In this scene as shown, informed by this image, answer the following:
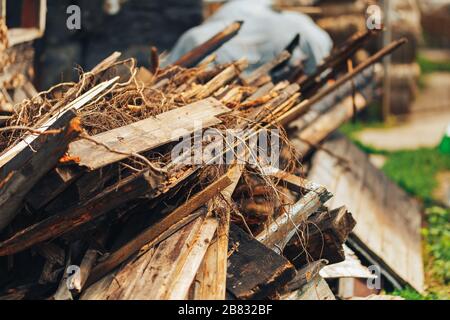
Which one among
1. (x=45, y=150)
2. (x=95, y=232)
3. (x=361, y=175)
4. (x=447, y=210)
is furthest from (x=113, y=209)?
(x=447, y=210)

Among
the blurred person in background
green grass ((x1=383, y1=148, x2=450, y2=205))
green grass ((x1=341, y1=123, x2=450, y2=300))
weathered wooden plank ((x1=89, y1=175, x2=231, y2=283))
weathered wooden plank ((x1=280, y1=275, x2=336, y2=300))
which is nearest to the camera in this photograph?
weathered wooden plank ((x1=89, y1=175, x2=231, y2=283))

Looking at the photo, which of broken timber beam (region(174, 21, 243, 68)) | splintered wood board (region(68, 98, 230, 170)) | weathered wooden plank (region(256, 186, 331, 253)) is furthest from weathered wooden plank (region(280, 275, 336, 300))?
broken timber beam (region(174, 21, 243, 68))

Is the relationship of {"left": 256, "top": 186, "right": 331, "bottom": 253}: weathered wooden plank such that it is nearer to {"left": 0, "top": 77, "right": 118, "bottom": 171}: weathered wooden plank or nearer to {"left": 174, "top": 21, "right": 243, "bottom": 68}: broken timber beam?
{"left": 0, "top": 77, "right": 118, "bottom": 171}: weathered wooden plank

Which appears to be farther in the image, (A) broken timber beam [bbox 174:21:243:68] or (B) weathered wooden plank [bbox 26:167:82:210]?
(A) broken timber beam [bbox 174:21:243:68]

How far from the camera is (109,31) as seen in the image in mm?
10391

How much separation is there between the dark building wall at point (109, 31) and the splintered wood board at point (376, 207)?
3.65 m

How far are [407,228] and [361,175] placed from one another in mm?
728

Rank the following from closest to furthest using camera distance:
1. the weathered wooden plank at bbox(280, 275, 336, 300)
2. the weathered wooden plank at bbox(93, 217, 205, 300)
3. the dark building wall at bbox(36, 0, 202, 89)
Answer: the weathered wooden plank at bbox(93, 217, 205, 300), the weathered wooden plank at bbox(280, 275, 336, 300), the dark building wall at bbox(36, 0, 202, 89)

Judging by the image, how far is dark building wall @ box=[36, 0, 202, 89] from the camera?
389 inches

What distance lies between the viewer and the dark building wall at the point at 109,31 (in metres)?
9.89

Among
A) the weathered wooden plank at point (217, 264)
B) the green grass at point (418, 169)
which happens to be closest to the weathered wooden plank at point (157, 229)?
the weathered wooden plank at point (217, 264)

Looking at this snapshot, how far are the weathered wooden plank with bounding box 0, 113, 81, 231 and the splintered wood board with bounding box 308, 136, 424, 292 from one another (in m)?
2.92
